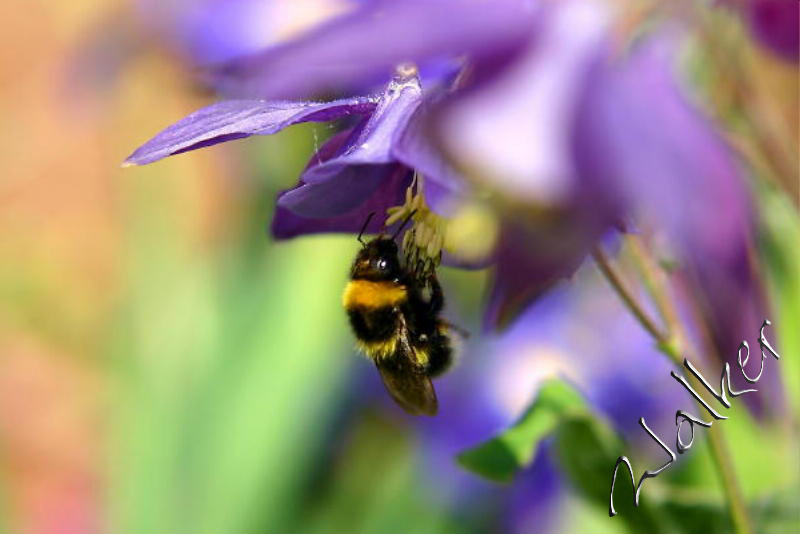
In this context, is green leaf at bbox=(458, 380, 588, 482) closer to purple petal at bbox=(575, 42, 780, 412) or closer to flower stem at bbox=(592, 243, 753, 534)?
flower stem at bbox=(592, 243, 753, 534)

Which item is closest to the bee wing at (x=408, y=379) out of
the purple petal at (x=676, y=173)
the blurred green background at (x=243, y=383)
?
the purple petal at (x=676, y=173)

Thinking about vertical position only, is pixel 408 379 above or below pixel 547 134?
below

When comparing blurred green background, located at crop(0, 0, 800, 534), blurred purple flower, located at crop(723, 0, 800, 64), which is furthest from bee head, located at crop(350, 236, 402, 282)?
blurred green background, located at crop(0, 0, 800, 534)

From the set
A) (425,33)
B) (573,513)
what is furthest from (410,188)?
(573,513)

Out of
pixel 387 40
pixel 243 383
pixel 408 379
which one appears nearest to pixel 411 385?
pixel 408 379

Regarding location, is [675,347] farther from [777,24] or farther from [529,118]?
[529,118]

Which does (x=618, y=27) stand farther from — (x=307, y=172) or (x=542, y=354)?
(x=542, y=354)
